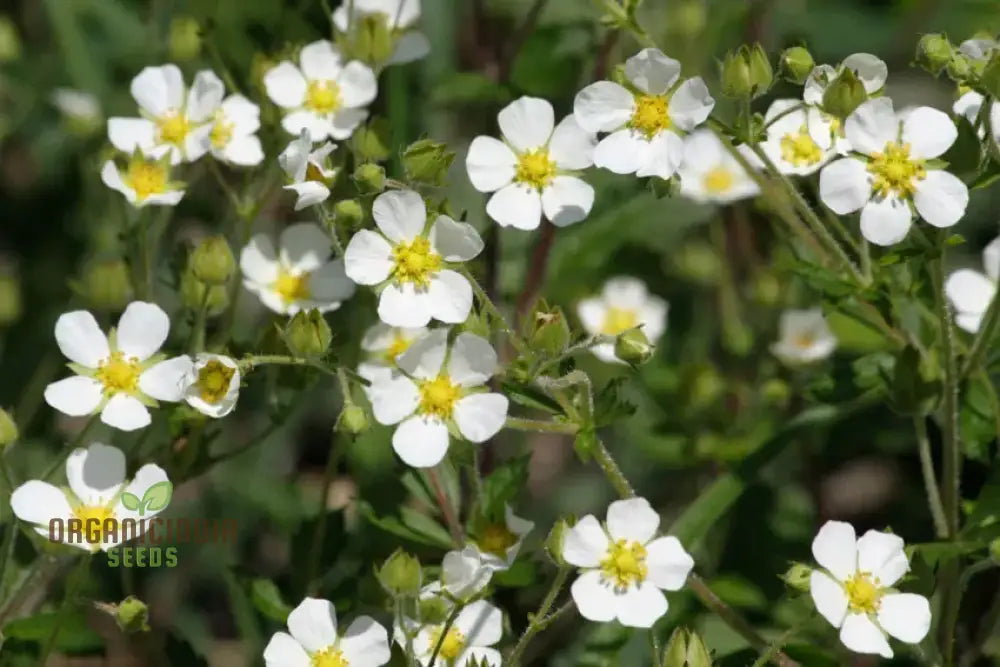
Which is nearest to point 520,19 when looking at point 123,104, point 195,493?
point 123,104

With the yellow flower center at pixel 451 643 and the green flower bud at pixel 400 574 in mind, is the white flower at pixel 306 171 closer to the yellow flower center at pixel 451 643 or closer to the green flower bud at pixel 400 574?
the green flower bud at pixel 400 574

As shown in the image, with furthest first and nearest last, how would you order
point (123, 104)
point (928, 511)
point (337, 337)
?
point (123, 104) < point (928, 511) < point (337, 337)

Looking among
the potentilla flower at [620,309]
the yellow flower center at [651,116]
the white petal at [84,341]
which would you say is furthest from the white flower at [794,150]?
the white petal at [84,341]

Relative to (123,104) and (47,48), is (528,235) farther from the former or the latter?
(47,48)

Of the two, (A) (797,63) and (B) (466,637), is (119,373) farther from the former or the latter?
(A) (797,63)

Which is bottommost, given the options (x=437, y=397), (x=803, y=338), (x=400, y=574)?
(x=803, y=338)

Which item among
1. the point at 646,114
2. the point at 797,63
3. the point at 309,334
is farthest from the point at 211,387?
the point at 797,63
